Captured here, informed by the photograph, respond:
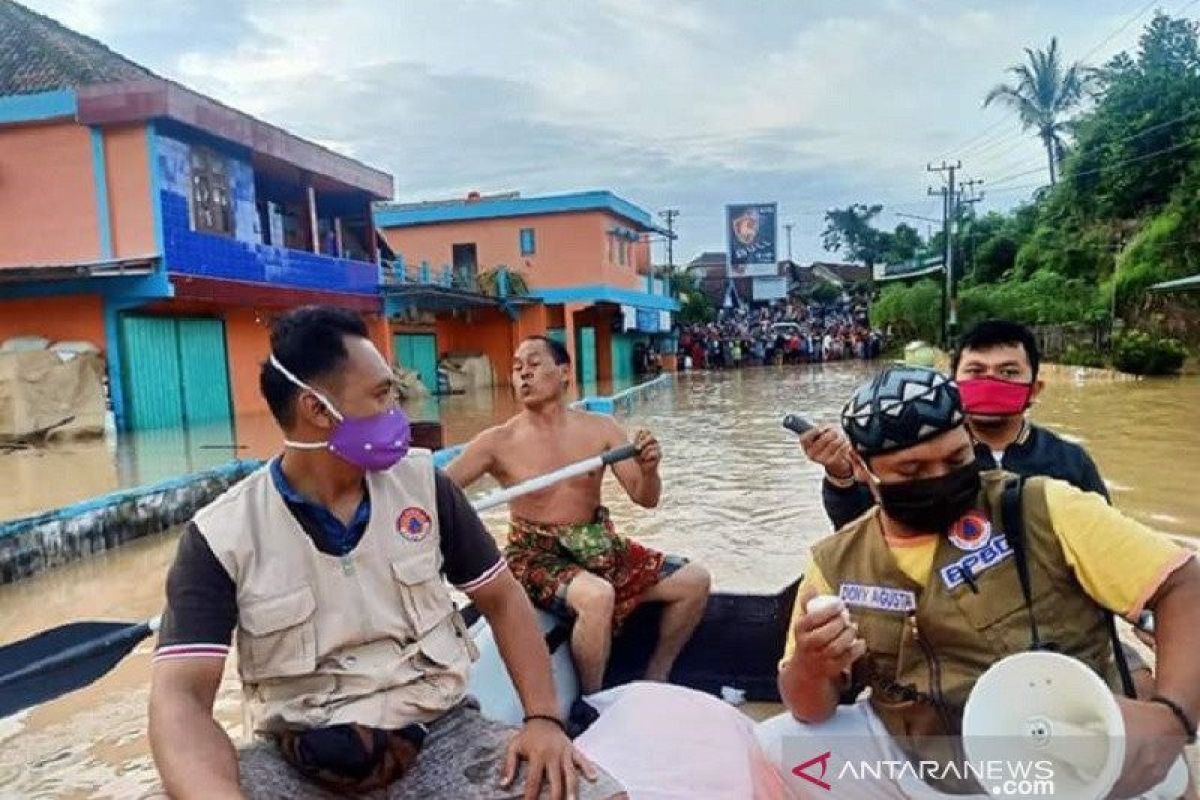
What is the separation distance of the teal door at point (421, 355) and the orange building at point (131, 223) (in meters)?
6.93

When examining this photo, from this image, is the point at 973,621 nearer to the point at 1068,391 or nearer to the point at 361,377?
the point at 361,377

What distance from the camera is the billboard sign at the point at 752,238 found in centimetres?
5122

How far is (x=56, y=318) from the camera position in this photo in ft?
44.6

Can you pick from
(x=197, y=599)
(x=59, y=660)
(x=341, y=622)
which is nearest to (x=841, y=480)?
(x=341, y=622)

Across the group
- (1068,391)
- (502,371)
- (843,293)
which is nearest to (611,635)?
(1068,391)

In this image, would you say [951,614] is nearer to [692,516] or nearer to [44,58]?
[692,516]

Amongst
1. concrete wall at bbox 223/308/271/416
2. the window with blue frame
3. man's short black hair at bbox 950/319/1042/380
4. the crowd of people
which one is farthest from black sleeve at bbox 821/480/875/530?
the crowd of people

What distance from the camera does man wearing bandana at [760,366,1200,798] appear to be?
1.64m

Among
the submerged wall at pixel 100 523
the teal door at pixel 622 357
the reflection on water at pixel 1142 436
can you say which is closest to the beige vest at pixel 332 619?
the submerged wall at pixel 100 523

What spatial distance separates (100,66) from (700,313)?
1306 inches

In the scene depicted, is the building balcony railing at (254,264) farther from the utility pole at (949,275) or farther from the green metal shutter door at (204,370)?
the utility pole at (949,275)

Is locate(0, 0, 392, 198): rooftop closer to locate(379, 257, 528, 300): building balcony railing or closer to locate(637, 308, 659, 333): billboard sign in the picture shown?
locate(379, 257, 528, 300): building balcony railing

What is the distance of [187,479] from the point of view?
9.02 meters

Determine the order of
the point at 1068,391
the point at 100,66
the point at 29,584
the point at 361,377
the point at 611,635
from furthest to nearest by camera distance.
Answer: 1. the point at 1068,391
2. the point at 100,66
3. the point at 29,584
4. the point at 611,635
5. the point at 361,377
